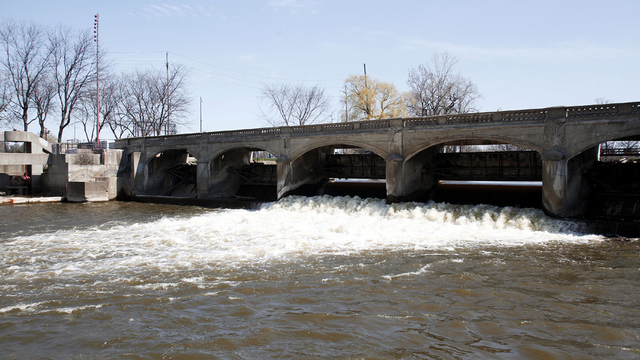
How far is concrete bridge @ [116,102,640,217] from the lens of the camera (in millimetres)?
17719

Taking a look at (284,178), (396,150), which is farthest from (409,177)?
(284,178)

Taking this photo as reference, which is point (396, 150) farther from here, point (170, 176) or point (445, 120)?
point (170, 176)

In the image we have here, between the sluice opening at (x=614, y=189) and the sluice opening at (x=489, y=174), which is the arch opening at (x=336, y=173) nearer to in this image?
the sluice opening at (x=489, y=174)

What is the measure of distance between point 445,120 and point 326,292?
14.1m

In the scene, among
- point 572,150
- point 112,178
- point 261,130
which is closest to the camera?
point 572,150

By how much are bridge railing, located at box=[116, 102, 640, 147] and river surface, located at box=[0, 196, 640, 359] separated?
14.4ft

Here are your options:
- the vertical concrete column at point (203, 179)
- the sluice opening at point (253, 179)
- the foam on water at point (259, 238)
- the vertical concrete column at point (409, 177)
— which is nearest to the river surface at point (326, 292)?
the foam on water at point (259, 238)

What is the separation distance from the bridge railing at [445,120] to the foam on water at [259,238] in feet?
13.6

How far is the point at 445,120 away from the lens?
21.3m

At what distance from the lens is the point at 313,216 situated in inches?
890

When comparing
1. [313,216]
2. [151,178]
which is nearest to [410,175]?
[313,216]

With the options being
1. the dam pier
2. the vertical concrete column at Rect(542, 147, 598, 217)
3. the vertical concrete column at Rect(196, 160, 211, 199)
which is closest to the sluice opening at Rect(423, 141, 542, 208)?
the dam pier

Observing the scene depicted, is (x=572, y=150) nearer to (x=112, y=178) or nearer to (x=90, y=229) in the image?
(x=90, y=229)

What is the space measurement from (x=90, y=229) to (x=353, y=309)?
14.9m
